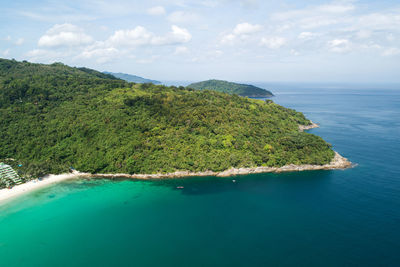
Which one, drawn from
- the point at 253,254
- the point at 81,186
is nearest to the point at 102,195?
the point at 81,186

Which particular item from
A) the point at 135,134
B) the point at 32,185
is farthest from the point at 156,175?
the point at 32,185

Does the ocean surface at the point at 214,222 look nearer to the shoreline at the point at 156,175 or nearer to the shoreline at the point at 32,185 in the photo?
the shoreline at the point at 156,175

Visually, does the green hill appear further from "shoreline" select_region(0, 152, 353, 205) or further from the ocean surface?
the ocean surface

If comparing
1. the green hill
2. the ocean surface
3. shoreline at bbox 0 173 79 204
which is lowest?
the ocean surface

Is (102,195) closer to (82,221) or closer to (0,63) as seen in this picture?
(82,221)

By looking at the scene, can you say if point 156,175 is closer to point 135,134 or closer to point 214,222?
point 135,134

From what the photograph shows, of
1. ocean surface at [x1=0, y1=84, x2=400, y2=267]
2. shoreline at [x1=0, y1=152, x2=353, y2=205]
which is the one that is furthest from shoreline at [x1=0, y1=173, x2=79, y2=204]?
ocean surface at [x1=0, y1=84, x2=400, y2=267]

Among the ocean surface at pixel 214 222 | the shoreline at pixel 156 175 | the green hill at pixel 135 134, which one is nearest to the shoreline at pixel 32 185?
the shoreline at pixel 156 175
